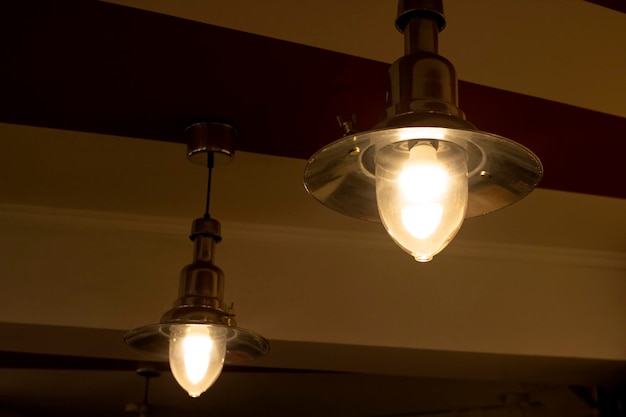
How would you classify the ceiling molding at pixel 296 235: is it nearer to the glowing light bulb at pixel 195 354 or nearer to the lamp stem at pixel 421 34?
the glowing light bulb at pixel 195 354

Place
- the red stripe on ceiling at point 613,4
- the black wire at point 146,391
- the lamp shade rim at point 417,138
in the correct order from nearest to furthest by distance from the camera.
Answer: the lamp shade rim at point 417,138 → the red stripe on ceiling at point 613,4 → the black wire at point 146,391

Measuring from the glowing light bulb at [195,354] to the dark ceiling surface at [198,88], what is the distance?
439 mm

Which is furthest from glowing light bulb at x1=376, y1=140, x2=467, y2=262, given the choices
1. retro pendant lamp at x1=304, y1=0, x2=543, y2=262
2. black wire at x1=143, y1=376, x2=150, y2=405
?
black wire at x1=143, y1=376, x2=150, y2=405

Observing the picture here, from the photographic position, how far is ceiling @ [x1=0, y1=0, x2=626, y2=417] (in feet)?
4.52

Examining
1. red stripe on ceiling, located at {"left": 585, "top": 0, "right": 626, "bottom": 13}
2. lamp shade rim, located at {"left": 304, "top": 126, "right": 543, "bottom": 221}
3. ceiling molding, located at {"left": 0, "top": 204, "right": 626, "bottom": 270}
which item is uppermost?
ceiling molding, located at {"left": 0, "top": 204, "right": 626, "bottom": 270}

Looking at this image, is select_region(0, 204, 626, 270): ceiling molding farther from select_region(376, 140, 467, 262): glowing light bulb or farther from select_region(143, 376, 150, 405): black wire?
select_region(143, 376, 150, 405): black wire

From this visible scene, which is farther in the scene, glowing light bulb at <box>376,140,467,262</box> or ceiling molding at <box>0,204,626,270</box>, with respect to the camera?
ceiling molding at <box>0,204,626,270</box>

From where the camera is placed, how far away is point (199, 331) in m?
1.52

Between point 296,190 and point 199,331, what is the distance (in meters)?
0.65

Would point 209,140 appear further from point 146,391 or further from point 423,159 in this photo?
point 146,391

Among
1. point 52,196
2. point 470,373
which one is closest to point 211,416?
point 470,373

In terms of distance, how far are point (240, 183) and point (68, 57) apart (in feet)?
2.31

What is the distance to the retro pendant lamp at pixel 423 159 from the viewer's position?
2.87 feet

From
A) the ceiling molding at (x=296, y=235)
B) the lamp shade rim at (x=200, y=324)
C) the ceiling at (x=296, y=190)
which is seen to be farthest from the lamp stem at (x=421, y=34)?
the ceiling molding at (x=296, y=235)
